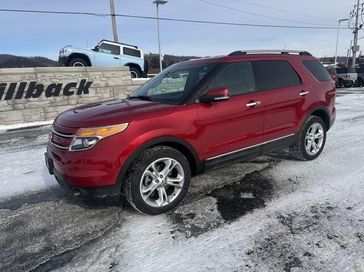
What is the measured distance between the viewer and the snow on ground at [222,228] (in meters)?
2.77

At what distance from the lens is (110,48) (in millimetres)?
17203

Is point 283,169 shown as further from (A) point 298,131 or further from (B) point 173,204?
(B) point 173,204

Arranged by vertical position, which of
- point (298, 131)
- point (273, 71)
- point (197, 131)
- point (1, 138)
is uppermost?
point (273, 71)

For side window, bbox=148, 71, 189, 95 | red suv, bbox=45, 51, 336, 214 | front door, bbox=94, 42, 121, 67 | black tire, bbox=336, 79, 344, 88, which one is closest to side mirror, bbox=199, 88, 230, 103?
red suv, bbox=45, 51, 336, 214

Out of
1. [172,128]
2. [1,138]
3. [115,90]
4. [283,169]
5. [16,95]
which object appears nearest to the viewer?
[172,128]

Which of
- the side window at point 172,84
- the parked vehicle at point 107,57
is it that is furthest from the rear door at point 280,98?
the parked vehicle at point 107,57

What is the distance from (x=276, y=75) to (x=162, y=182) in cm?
231

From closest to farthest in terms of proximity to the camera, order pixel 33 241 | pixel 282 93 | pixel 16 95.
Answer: pixel 33 241
pixel 282 93
pixel 16 95

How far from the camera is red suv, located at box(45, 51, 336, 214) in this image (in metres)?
3.27

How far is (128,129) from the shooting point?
3.30 metres

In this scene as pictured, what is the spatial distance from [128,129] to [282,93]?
239 centimetres

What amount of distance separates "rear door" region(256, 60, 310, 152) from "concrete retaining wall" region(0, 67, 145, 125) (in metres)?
8.27

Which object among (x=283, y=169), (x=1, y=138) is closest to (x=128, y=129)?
(x=283, y=169)

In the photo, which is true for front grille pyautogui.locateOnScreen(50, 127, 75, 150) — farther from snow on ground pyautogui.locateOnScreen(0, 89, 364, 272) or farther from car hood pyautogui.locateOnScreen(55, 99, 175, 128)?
snow on ground pyautogui.locateOnScreen(0, 89, 364, 272)
